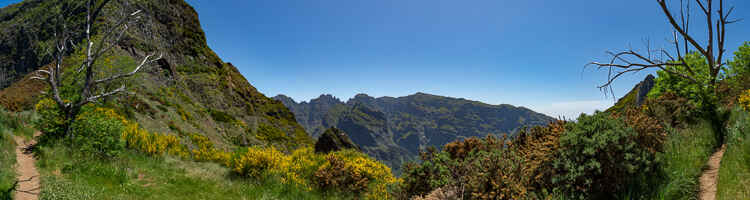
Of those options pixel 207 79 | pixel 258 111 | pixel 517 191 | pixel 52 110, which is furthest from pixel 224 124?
pixel 517 191

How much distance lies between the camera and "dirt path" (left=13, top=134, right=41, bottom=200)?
218 inches

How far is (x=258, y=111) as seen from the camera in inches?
1729

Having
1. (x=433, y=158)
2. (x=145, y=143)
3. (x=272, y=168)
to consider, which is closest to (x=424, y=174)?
(x=433, y=158)

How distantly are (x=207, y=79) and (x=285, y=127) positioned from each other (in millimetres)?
13765

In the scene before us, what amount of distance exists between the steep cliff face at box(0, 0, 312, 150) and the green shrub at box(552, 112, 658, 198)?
19458mm

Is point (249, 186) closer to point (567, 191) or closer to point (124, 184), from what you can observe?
point (124, 184)

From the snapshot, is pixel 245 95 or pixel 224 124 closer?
pixel 224 124

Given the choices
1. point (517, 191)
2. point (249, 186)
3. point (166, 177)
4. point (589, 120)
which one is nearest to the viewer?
point (517, 191)

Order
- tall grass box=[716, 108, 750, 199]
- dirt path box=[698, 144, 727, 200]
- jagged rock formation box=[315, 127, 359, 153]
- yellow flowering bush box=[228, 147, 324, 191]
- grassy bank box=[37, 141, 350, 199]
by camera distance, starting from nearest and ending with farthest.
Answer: tall grass box=[716, 108, 750, 199], dirt path box=[698, 144, 727, 200], grassy bank box=[37, 141, 350, 199], yellow flowering bush box=[228, 147, 324, 191], jagged rock formation box=[315, 127, 359, 153]

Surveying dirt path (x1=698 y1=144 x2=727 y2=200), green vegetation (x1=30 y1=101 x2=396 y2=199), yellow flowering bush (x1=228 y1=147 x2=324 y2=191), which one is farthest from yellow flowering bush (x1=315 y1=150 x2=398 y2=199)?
dirt path (x1=698 y1=144 x2=727 y2=200)

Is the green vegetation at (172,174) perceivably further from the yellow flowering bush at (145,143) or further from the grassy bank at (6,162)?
the grassy bank at (6,162)

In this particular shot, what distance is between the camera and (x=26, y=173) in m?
6.90

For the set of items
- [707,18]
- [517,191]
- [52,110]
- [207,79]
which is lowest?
[517,191]

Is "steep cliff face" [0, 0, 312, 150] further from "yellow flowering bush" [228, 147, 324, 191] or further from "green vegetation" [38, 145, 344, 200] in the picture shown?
"yellow flowering bush" [228, 147, 324, 191]
